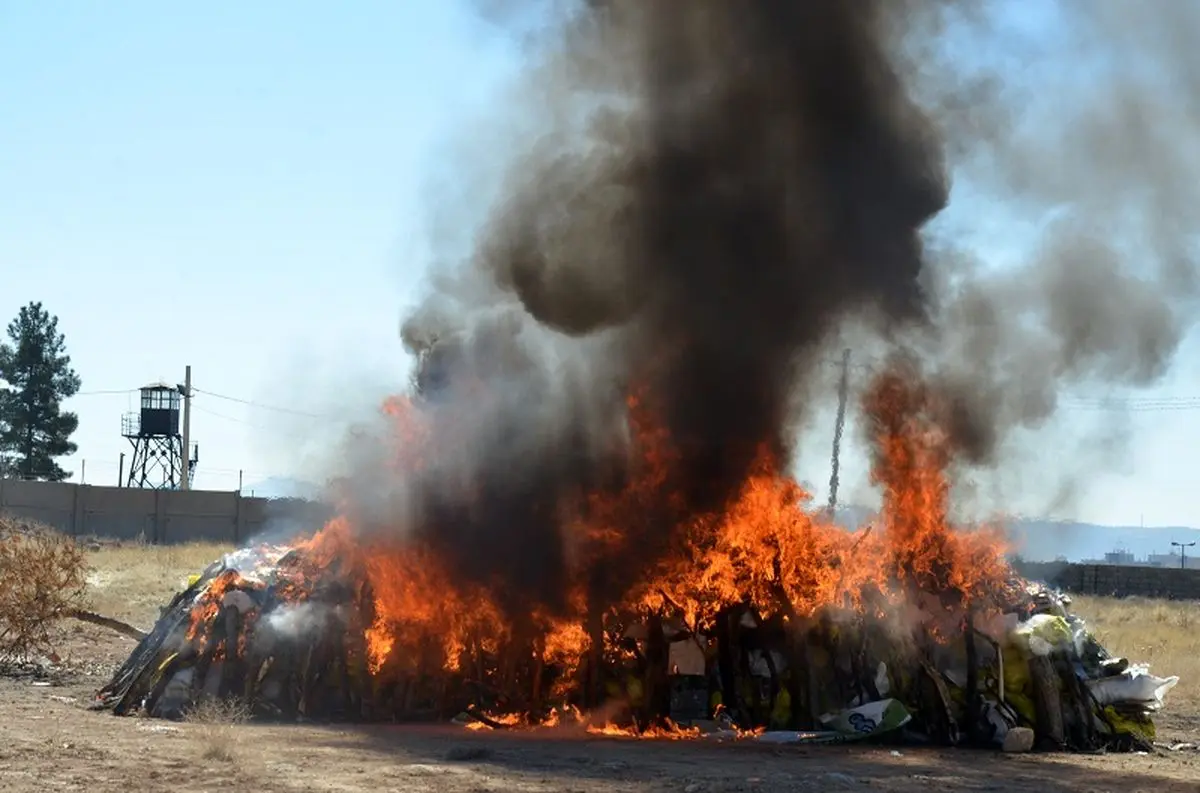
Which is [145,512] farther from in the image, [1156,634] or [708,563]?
[708,563]

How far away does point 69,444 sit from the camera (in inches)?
2638

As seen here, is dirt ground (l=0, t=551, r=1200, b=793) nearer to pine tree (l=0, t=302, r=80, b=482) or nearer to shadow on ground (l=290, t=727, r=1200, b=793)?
shadow on ground (l=290, t=727, r=1200, b=793)

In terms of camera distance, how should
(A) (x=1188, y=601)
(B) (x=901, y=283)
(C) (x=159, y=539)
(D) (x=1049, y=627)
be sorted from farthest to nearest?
1. (C) (x=159, y=539)
2. (A) (x=1188, y=601)
3. (B) (x=901, y=283)
4. (D) (x=1049, y=627)

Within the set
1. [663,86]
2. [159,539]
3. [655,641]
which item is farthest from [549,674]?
[159,539]

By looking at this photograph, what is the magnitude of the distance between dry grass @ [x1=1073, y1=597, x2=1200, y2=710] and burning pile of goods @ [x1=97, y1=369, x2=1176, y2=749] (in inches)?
264

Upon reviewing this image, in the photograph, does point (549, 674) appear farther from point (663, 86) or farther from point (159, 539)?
point (159, 539)

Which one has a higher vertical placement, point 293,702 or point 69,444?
point 69,444

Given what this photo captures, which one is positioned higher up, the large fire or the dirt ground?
the large fire

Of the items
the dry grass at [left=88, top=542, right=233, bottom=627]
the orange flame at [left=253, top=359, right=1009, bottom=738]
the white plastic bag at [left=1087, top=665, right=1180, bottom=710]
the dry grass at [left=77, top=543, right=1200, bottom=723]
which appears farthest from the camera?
the dry grass at [left=88, top=542, right=233, bottom=627]

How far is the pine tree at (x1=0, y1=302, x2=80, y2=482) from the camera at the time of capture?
216 ft

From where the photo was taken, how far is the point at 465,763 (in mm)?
14414

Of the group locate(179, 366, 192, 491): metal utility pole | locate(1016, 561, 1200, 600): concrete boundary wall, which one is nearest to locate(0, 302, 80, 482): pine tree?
locate(179, 366, 192, 491): metal utility pole

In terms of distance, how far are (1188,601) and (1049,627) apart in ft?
117

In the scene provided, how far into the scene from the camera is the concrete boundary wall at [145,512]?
56.3 meters
